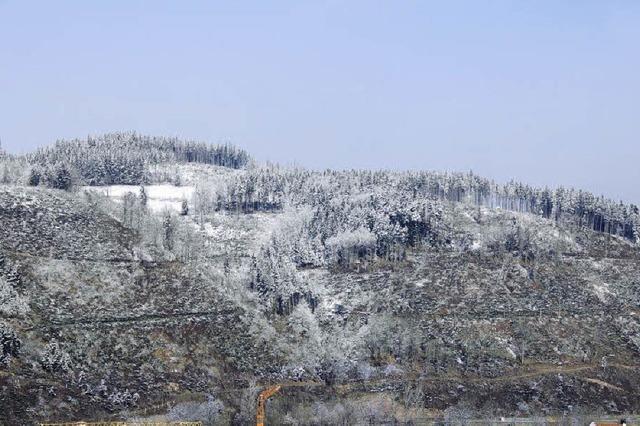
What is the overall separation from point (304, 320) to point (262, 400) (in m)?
48.8

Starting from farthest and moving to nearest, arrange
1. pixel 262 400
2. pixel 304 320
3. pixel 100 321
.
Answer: pixel 304 320, pixel 100 321, pixel 262 400

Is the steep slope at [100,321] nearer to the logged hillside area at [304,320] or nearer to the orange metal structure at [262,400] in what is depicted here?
the logged hillside area at [304,320]

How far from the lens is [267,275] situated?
163125mm

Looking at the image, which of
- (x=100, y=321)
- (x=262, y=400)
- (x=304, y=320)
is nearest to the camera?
(x=262, y=400)

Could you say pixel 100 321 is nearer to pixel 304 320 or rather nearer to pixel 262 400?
pixel 304 320

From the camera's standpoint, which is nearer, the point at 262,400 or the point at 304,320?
the point at 262,400

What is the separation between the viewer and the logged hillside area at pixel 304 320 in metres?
126

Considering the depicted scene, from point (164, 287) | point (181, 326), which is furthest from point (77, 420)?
point (164, 287)

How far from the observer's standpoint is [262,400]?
109250 millimetres

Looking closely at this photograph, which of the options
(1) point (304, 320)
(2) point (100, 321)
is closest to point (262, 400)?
(2) point (100, 321)

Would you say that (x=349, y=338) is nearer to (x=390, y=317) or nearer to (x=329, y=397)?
(x=390, y=317)

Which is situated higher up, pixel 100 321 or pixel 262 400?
pixel 100 321

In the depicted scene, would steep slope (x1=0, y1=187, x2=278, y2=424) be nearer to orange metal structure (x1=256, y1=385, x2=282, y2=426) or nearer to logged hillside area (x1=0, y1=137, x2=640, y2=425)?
logged hillside area (x1=0, y1=137, x2=640, y2=425)

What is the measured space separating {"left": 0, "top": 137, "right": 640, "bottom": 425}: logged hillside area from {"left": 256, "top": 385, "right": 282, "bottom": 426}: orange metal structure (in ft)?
8.14
